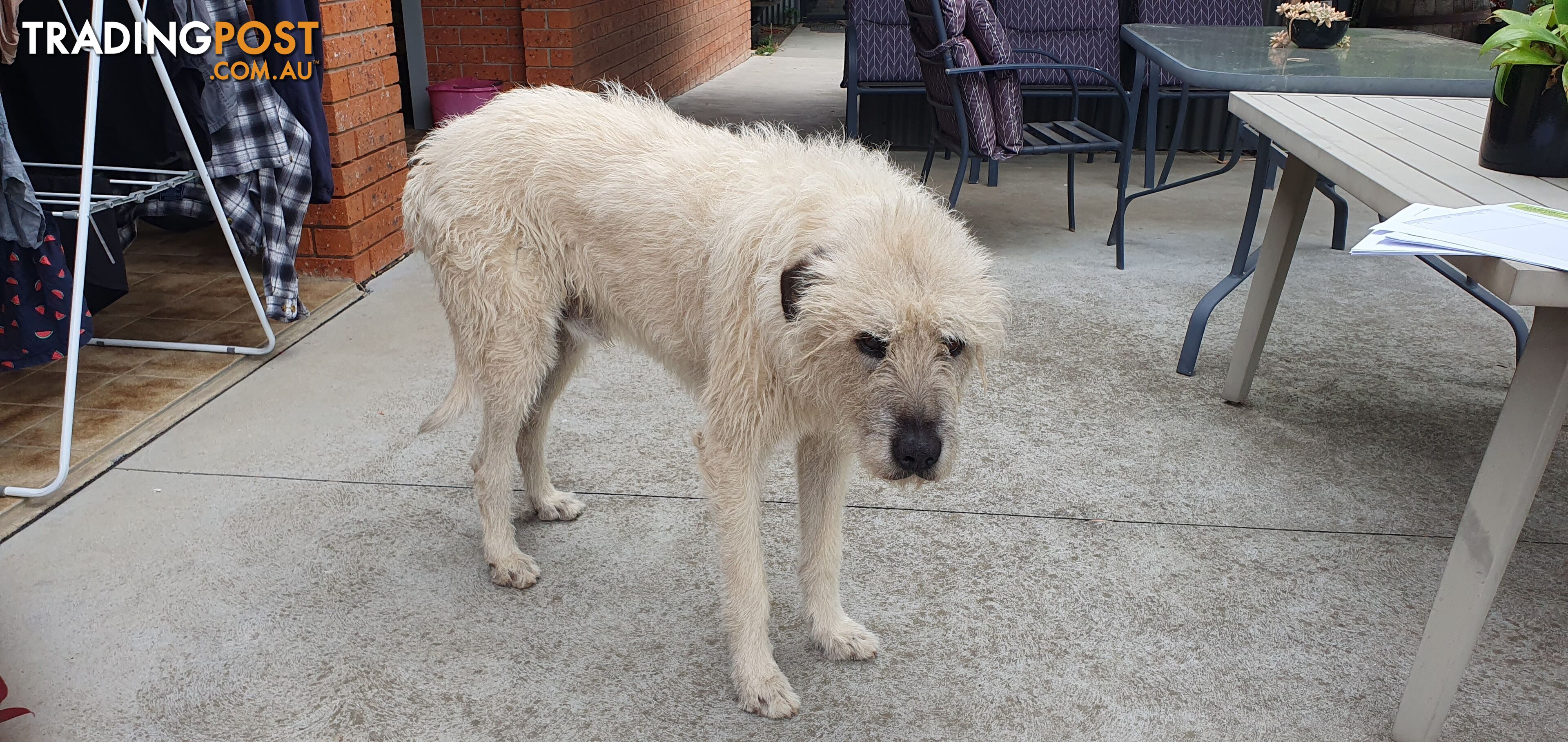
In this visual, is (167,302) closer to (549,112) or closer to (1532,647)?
(549,112)

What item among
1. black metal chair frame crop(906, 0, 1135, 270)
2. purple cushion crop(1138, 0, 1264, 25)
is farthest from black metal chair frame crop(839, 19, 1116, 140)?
black metal chair frame crop(906, 0, 1135, 270)

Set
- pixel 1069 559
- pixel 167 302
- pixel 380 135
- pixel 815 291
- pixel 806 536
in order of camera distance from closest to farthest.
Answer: pixel 815 291 → pixel 806 536 → pixel 1069 559 → pixel 167 302 → pixel 380 135

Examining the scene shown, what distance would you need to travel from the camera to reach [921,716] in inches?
86.7

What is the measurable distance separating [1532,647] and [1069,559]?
Result: 1085 mm

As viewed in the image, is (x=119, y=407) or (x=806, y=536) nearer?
(x=806, y=536)

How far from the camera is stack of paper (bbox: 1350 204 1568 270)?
1.73 metres

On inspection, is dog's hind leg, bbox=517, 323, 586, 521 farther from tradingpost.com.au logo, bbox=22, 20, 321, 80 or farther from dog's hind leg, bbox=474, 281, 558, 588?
tradingpost.com.au logo, bbox=22, 20, 321, 80

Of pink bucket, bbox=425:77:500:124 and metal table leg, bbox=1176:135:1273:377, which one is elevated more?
pink bucket, bbox=425:77:500:124

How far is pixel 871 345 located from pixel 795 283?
181 millimetres

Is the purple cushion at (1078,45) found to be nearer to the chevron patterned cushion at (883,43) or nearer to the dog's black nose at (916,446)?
the chevron patterned cushion at (883,43)

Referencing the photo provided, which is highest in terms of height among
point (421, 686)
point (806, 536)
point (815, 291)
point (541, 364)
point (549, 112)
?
point (549, 112)

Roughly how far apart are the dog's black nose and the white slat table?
3.33 feet

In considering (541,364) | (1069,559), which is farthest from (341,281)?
(1069,559)

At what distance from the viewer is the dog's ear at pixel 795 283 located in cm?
180
